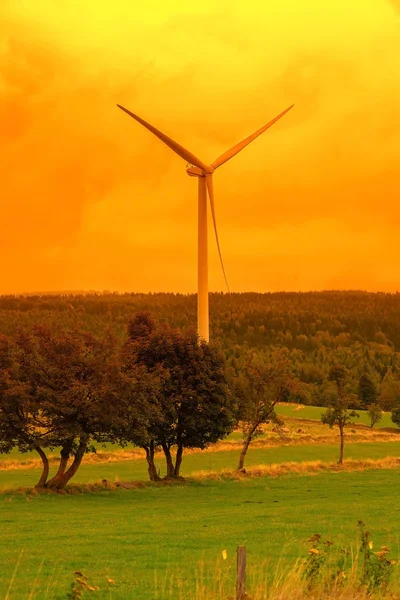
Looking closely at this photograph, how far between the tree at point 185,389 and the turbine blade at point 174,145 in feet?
44.5

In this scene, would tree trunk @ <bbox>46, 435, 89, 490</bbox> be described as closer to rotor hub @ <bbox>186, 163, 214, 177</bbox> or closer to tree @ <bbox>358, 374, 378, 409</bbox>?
rotor hub @ <bbox>186, 163, 214, 177</bbox>

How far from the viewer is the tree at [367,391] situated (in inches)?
6171

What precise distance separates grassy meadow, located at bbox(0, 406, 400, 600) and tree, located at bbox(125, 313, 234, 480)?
10.9 feet

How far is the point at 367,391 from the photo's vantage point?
157125 millimetres

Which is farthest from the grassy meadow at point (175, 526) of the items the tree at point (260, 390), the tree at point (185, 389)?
the tree at point (260, 390)

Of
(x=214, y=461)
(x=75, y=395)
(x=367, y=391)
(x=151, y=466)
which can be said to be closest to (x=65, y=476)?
(x=75, y=395)

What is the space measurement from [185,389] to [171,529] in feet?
81.8

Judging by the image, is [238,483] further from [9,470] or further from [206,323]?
[9,470]

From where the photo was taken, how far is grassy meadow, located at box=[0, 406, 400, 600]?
19.9 m

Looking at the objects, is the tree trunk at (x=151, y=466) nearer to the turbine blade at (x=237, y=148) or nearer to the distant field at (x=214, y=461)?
the distant field at (x=214, y=461)

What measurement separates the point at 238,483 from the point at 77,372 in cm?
1380

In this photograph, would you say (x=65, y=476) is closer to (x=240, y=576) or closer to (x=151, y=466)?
(x=151, y=466)

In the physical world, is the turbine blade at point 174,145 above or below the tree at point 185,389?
above

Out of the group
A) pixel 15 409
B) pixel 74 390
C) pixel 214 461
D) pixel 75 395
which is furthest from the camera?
pixel 214 461
